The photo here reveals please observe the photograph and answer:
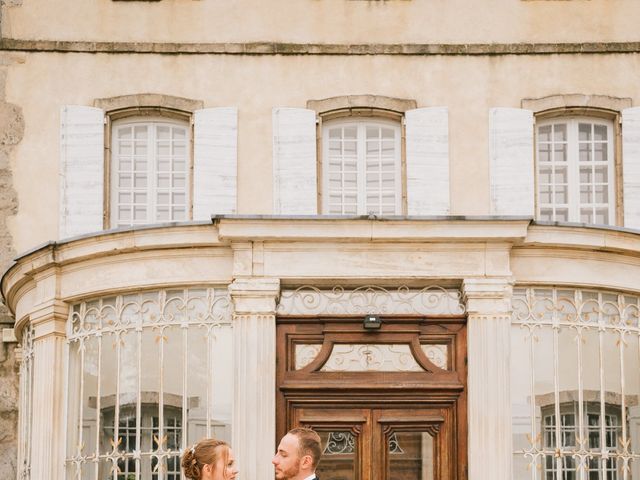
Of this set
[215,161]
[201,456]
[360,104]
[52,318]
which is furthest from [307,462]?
[360,104]

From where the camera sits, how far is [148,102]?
18125mm

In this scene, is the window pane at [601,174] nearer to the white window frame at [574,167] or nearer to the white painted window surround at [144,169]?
the white window frame at [574,167]

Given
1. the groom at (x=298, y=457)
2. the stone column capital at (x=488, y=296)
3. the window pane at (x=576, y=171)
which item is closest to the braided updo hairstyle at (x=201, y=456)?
the groom at (x=298, y=457)

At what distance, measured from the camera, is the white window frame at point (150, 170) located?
1808 cm

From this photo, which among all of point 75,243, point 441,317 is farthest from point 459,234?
point 75,243

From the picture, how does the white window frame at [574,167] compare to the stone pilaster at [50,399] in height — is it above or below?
above

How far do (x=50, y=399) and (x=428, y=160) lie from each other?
5.50 metres

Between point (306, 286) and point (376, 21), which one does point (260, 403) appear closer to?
point (306, 286)

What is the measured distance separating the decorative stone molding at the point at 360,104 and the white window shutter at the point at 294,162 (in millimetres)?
115

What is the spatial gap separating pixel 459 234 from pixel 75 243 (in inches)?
132

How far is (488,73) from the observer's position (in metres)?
18.2

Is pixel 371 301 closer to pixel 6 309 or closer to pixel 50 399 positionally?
pixel 50 399

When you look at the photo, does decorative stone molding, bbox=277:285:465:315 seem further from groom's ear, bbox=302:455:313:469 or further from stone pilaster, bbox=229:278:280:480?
groom's ear, bbox=302:455:313:469

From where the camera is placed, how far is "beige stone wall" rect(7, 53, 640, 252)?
18.1 m
